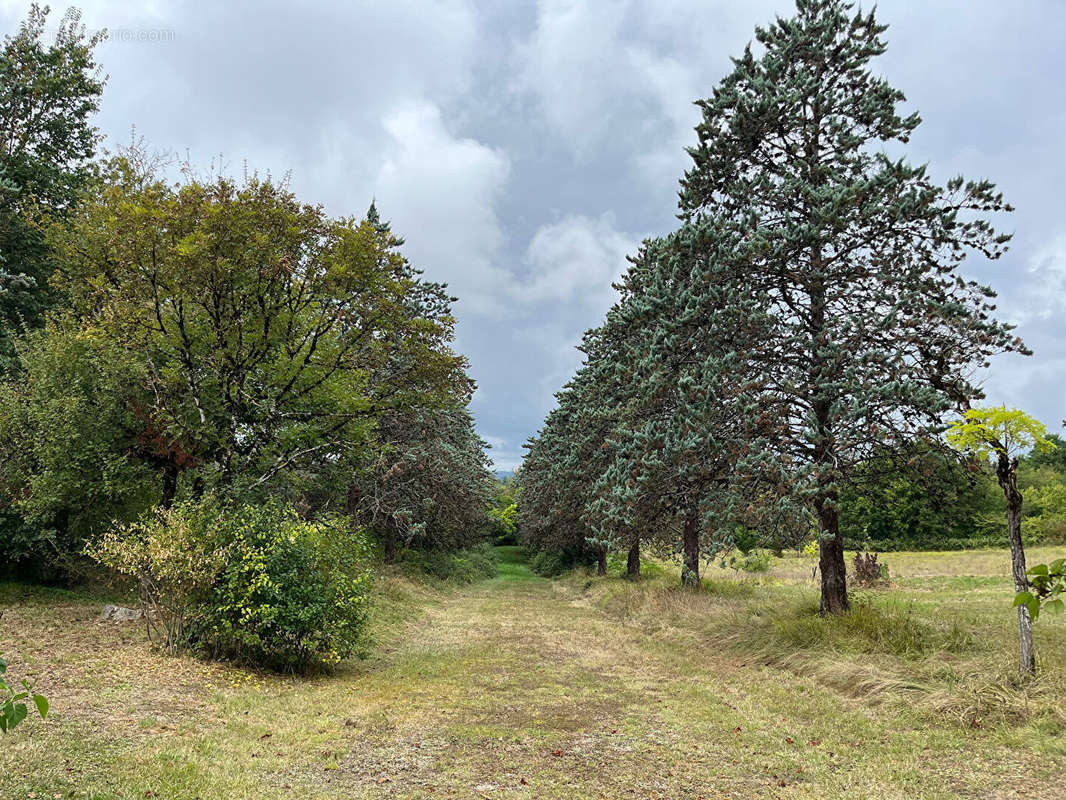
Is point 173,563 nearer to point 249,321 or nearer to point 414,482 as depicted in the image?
point 249,321

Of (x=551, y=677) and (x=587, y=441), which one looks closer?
(x=551, y=677)

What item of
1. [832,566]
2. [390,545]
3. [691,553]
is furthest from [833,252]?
[390,545]

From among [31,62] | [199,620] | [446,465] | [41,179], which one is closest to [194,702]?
[199,620]

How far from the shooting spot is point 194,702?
716 cm

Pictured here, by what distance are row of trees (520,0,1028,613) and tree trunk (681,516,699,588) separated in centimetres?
625

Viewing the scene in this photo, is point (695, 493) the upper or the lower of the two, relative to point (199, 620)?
upper

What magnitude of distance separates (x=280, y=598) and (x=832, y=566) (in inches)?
382

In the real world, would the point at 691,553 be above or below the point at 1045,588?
below

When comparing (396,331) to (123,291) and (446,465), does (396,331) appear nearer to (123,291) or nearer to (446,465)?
(123,291)

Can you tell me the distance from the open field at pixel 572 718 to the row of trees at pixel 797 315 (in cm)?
257

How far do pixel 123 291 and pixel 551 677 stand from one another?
10.5 m

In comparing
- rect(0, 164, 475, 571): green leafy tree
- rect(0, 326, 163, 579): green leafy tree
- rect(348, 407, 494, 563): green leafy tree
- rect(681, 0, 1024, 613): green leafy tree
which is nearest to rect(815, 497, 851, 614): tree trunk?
rect(681, 0, 1024, 613): green leafy tree

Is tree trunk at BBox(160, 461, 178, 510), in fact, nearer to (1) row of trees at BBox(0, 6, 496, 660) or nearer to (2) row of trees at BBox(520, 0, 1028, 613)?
(1) row of trees at BBox(0, 6, 496, 660)

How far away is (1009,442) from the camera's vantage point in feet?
23.8
